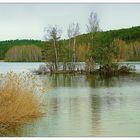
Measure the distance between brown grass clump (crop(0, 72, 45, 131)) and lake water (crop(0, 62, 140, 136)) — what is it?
20cm

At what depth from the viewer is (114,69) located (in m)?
18.7

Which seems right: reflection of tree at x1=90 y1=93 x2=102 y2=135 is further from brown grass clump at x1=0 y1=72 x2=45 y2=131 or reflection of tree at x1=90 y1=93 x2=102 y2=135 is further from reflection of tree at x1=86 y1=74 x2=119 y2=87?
reflection of tree at x1=86 y1=74 x2=119 y2=87

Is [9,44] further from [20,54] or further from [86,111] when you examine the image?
[86,111]

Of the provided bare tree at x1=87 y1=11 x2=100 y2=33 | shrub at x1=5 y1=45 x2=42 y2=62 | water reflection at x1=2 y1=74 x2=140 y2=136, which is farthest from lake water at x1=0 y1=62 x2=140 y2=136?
bare tree at x1=87 y1=11 x2=100 y2=33

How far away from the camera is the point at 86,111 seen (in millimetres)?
9352

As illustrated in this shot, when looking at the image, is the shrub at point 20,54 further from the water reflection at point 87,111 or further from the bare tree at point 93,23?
the bare tree at point 93,23

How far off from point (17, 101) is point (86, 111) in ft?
5.10

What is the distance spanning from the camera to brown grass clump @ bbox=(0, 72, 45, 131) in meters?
7.96

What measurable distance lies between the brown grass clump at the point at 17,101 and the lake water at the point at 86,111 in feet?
0.64

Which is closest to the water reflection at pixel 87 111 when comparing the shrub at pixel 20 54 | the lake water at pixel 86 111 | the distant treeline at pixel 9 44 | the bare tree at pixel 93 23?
the lake water at pixel 86 111

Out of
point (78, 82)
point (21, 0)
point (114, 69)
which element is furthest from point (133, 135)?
point (114, 69)

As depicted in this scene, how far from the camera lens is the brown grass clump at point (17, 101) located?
796 cm

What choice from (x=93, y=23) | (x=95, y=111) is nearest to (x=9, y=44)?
(x=93, y=23)

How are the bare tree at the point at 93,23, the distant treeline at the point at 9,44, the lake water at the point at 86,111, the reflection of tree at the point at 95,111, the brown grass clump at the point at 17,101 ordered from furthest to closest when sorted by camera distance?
the bare tree at the point at 93,23 → the distant treeline at the point at 9,44 → the brown grass clump at the point at 17,101 → the reflection of tree at the point at 95,111 → the lake water at the point at 86,111
